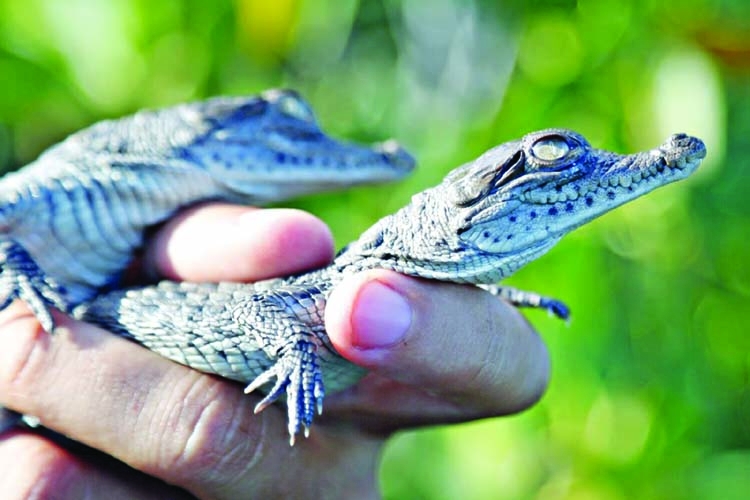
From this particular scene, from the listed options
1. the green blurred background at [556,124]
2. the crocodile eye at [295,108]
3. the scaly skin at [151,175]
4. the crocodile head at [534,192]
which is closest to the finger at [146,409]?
the scaly skin at [151,175]

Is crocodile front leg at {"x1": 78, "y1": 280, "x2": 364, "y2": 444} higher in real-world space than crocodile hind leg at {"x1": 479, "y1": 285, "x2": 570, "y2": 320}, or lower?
lower

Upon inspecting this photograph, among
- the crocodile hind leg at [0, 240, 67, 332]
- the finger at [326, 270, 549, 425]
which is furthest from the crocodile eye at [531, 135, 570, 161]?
the crocodile hind leg at [0, 240, 67, 332]

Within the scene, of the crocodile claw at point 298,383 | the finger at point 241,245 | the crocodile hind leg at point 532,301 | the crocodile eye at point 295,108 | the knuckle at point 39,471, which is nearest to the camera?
the crocodile claw at point 298,383

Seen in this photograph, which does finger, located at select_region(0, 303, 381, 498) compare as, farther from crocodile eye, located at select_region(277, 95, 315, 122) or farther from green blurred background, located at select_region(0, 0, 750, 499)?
green blurred background, located at select_region(0, 0, 750, 499)

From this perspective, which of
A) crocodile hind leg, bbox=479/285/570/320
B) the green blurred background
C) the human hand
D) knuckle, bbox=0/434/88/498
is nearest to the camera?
the human hand

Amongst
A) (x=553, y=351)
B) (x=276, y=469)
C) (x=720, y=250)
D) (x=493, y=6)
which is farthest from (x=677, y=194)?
(x=276, y=469)

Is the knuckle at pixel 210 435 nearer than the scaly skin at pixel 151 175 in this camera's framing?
Yes

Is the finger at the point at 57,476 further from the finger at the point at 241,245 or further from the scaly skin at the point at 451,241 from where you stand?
the finger at the point at 241,245
